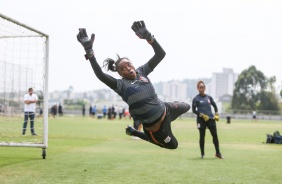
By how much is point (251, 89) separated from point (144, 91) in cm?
10547

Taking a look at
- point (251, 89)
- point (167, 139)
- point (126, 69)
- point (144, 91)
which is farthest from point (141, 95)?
point (251, 89)

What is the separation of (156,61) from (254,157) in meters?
6.65

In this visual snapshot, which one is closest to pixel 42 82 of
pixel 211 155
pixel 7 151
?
pixel 7 151

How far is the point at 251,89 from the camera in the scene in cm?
10912

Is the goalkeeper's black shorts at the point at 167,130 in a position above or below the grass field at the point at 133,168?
above

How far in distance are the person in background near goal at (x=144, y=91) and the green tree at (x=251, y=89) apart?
102 meters

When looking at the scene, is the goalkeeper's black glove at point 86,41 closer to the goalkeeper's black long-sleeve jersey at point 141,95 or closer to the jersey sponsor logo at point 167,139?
the goalkeeper's black long-sleeve jersey at point 141,95

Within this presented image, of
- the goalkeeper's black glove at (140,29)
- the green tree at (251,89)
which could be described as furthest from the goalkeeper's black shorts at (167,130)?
the green tree at (251,89)

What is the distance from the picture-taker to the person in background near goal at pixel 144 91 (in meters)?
6.92

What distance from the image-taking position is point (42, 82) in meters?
12.0

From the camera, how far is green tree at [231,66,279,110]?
4249 inches

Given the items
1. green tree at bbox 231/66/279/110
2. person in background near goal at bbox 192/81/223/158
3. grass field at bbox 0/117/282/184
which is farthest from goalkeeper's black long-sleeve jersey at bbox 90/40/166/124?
green tree at bbox 231/66/279/110

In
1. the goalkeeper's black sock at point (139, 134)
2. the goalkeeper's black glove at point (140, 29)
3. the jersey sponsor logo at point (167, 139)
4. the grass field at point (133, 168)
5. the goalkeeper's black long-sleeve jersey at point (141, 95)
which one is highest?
the goalkeeper's black glove at point (140, 29)

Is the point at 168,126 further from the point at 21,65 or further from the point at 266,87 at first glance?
the point at 266,87
